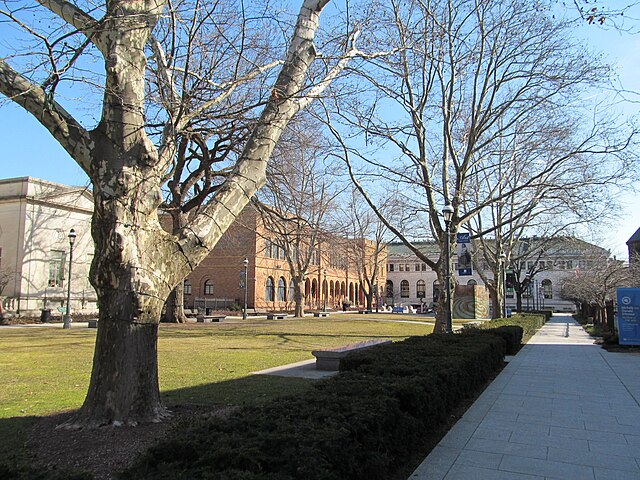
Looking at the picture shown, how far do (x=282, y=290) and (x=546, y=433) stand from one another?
5416cm

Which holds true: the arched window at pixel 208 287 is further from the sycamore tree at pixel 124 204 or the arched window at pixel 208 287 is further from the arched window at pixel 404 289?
the arched window at pixel 404 289

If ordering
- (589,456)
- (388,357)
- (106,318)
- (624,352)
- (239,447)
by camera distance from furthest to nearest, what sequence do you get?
(624,352) → (388,357) → (106,318) → (589,456) → (239,447)

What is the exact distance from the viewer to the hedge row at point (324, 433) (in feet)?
10.6

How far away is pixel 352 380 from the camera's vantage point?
5.96m

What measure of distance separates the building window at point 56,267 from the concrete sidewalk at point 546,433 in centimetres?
3123

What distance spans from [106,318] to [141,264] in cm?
73

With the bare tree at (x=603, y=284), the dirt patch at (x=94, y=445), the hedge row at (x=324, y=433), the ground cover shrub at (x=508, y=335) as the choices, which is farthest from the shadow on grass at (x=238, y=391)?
the bare tree at (x=603, y=284)

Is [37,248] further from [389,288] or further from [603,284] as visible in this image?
[389,288]

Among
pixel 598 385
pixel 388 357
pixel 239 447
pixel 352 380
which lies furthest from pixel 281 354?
pixel 239 447

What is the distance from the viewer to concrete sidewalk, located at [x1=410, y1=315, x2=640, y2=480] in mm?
4961

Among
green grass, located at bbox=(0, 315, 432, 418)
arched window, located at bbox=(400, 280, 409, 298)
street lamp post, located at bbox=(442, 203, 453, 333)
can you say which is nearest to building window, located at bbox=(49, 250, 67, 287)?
green grass, located at bbox=(0, 315, 432, 418)

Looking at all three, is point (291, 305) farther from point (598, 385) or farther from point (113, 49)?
point (113, 49)

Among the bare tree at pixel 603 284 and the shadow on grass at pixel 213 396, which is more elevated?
the bare tree at pixel 603 284

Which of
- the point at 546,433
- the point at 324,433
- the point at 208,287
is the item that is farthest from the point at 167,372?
the point at 208,287
